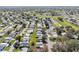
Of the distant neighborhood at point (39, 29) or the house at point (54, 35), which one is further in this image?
the house at point (54, 35)

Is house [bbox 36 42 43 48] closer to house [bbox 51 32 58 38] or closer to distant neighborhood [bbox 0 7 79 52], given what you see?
distant neighborhood [bbox 0 7 79 52]

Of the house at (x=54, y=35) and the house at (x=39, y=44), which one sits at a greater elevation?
the house at (x=54, y=35)

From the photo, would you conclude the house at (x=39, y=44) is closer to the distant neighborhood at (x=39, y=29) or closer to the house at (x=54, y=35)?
the distant neighborhood at (x=39, y=29)

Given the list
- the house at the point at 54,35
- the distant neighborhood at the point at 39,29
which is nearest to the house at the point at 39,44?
the distant neighborhood at the point at 39,29

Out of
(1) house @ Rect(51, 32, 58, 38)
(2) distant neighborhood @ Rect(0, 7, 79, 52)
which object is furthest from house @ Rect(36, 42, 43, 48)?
(1) house @ Rect(51, 32, 58, 38)

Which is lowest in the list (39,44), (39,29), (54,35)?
(39,44)

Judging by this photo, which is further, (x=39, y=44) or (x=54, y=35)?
(x=54, y=35)

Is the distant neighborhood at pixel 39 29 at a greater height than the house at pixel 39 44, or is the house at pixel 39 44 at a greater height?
the distant neighborhood at pixel 39 29

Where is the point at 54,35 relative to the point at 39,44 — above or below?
above
